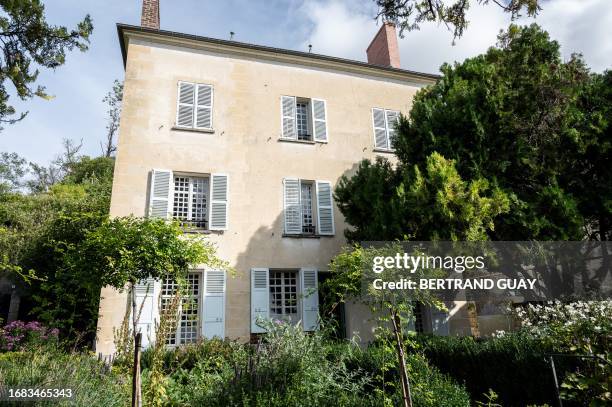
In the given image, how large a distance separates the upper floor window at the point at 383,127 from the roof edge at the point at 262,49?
5.19ft

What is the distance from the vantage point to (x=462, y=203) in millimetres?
8219

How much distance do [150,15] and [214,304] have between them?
29.5 ft

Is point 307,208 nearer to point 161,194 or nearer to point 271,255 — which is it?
point 271,255

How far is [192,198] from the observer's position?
1088cm

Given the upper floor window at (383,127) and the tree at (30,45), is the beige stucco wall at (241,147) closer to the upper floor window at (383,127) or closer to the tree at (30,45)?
the upper floor window at (383,127)

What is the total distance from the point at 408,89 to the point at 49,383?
13224 millimetres

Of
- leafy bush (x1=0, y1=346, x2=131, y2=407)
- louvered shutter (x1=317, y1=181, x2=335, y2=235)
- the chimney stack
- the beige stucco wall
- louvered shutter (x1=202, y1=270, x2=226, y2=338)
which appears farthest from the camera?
the chimney stack

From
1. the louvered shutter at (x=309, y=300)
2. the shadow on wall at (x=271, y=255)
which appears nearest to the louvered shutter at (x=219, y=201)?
the shadow on wall at (x=271, y=255)

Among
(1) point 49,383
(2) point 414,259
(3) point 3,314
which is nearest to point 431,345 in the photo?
(2) point 414,259

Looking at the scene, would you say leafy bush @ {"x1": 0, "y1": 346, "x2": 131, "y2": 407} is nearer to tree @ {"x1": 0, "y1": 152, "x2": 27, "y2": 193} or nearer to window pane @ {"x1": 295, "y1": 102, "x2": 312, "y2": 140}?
window pane @ {"x1": 295, "y1": 102, "x2": 312, "y2": 140}

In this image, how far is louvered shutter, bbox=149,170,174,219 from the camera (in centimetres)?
1014

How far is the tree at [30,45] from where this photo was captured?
495cm

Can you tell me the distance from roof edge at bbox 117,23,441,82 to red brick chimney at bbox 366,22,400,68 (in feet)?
3.54

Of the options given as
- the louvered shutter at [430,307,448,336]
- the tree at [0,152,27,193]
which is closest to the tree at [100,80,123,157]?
the tree at [0,152,27,193]
